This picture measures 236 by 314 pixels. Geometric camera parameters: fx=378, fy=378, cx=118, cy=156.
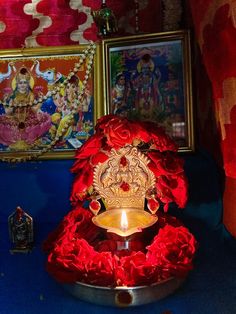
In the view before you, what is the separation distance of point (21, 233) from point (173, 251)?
45cm

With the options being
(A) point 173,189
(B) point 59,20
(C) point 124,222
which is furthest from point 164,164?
(B) point 59,20

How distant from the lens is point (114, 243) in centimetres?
85

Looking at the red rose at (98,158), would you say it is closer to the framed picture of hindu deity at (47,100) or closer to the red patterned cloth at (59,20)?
the framed picture of hindu deity at (47,100)

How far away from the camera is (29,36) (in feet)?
4.41

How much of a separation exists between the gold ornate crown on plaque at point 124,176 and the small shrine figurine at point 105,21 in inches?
19.6

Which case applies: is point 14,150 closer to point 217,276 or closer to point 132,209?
point 132,209

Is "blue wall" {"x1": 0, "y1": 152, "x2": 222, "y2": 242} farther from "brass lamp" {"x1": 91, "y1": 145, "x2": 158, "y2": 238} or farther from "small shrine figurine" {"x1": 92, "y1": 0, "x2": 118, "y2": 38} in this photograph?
"small shrine figurine" {"x1": 92, "y1": 0, "x2": 118, "y2": 38}

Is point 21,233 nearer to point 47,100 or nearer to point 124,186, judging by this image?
point 124,186

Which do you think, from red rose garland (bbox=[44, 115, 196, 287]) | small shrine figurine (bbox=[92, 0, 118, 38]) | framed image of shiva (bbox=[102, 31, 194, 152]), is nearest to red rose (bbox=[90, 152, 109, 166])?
red rose garland (bbox=[44, 115, 196, 287])

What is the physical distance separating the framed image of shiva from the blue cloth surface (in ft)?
0.46

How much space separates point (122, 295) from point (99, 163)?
12.7 inches

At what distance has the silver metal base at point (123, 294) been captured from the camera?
699mm

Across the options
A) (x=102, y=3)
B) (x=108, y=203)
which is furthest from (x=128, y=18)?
(x=108, y=203)

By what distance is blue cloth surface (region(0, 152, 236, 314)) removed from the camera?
0.73 meters
